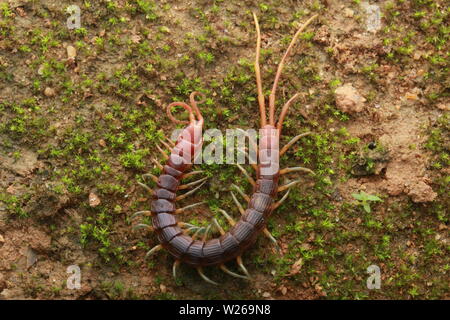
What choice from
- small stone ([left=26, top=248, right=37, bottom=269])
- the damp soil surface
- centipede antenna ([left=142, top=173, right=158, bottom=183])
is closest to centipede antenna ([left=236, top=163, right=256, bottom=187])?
the damp soil surface

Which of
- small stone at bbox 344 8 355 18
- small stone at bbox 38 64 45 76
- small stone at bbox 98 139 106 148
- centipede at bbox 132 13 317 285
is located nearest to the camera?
centipede at bbox 132 13 317 285

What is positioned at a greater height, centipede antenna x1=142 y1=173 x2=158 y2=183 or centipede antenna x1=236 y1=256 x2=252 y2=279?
centipede antenna x1=142 y1=173 x2=158 y2=183

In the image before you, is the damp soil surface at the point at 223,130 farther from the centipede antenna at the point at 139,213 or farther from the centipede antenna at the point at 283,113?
the centipede antenna at the point at 283,113

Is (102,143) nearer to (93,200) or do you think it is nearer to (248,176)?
(93,200)

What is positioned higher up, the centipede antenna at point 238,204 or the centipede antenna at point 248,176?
the centipede antenna at point 248,176

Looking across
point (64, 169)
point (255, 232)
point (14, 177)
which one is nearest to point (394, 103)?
point (255, 232)

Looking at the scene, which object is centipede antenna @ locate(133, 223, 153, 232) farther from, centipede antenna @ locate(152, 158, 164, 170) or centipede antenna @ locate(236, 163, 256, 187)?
centipede antenna @ locate(236, 163, 256, 187)

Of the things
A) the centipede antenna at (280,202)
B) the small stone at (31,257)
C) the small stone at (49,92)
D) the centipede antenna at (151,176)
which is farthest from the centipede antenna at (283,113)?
the small stone at (31,257)
